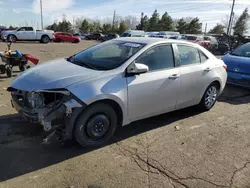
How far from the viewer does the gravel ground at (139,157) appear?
3.06 meters

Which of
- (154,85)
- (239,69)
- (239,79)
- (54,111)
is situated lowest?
(239,79)

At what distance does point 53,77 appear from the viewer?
3.59 meters

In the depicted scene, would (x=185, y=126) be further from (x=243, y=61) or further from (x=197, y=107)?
(x=243, y=61)

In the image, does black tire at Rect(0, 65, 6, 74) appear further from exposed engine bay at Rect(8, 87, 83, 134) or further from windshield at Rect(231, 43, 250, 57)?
windshield at Rect(231, 43, 250, 57)

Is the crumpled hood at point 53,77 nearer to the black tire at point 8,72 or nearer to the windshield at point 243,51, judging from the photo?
the black tire at point 8,72

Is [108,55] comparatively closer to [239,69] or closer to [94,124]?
[94,124]

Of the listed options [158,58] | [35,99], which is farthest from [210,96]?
[35,99]

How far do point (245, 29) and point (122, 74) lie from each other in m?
73.4

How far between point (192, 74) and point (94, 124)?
225 cm

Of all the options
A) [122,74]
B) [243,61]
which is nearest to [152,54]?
[122,74]

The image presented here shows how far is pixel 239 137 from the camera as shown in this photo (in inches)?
176

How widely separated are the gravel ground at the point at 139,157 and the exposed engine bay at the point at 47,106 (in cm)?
51

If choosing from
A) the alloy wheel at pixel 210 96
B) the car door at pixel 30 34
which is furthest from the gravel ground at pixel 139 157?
the car door at pixel 30 34

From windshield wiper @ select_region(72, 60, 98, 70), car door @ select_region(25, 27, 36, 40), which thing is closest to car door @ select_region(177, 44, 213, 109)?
windshield wiper @ select_region(72, 60, 98, 70)
